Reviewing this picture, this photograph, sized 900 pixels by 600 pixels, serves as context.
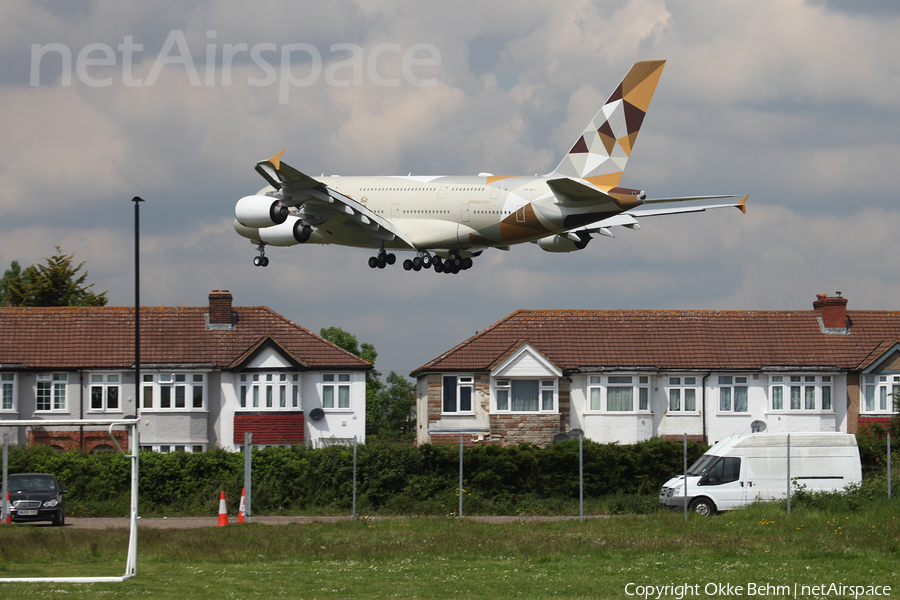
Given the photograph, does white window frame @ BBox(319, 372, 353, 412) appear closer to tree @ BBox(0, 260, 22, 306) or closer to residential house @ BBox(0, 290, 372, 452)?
residential house @ BBox(0, 290, 372, 452)

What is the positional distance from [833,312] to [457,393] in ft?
73.9

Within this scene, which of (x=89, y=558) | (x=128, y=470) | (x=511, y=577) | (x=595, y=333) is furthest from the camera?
(x=595, y=333)

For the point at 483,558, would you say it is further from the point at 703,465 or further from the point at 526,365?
the point at 526,365

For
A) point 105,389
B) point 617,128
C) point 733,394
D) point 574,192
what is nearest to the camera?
point 574,192

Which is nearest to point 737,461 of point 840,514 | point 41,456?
point 840,514

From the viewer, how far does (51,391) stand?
197 ft

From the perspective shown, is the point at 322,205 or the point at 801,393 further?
the point at 801,393

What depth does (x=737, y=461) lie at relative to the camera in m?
38.4

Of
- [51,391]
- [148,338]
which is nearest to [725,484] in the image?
[148,338]

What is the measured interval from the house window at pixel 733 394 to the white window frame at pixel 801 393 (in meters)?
1.42

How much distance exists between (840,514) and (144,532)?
2026cm

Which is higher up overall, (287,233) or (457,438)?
(287,233)

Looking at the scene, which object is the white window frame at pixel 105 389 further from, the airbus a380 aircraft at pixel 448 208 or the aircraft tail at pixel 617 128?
the aircraft tail at pixel 617 128

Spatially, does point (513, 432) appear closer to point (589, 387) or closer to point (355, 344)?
point (589, 387)
